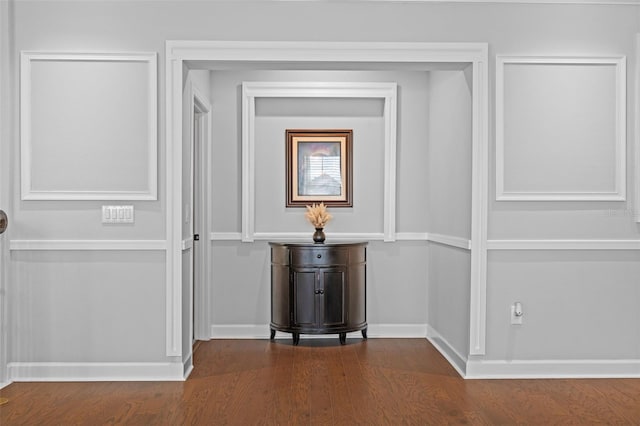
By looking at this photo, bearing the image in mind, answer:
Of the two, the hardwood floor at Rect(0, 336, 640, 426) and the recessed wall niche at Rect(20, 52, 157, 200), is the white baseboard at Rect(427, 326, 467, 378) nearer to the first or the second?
the hardwood floor at Rect(0, 336, 640, 426)

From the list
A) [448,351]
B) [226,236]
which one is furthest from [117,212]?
[448,351]

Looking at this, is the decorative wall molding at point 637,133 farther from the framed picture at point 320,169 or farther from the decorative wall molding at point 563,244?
the framed picture at point 320,169

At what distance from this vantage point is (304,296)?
5844 mm

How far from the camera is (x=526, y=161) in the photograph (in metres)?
4.73

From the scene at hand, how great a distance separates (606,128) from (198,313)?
3558 mm

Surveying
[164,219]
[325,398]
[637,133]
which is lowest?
[325,398]

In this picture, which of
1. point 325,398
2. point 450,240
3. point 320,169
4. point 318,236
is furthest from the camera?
point 320,169

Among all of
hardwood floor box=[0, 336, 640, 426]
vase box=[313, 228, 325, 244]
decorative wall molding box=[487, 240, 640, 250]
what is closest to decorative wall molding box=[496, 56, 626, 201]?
decorative wall molding box=[487, 240, 640, 250]

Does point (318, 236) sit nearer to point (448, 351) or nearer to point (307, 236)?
point (307, 236)

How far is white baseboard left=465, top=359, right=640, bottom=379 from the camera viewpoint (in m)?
4.71

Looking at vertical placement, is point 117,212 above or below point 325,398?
above

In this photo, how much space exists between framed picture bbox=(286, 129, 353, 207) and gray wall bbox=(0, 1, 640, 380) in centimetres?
170

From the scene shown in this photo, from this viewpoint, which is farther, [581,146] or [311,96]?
[311,96]

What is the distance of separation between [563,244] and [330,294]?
6.42ft
